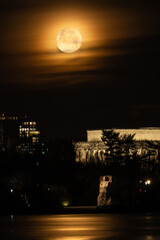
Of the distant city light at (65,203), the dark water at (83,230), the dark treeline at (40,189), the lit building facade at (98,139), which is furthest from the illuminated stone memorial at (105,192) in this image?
the lit building facade at (98,139)

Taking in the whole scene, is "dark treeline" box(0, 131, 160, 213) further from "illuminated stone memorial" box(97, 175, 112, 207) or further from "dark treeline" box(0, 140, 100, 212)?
"illuminated stone memorial" box(97, 175, 112, 207)

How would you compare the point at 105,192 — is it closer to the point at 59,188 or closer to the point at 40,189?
the point at 40,189

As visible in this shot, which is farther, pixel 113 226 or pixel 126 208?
pixel 126 208

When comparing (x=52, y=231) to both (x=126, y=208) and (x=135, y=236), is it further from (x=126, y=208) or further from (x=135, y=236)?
(x=126, y=208)

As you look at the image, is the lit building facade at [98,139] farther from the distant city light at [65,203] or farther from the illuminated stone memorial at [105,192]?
the illuminated stone memorial at [105,192]

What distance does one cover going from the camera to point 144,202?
148 ft

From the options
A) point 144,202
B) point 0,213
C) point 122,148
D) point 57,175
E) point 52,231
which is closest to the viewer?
point 52,231

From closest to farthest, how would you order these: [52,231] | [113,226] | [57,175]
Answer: [52,231] < [113,226] < [57,175]

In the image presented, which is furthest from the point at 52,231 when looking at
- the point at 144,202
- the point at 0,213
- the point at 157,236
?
the point at 144,202

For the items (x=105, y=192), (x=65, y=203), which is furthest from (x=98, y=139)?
(x=105, y=192)

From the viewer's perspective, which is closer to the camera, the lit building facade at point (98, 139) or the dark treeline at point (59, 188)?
the dark treeline at point (59, 188)

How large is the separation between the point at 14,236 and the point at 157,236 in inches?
194

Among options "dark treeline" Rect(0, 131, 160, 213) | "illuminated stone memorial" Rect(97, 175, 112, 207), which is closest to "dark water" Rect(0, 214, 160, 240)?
"dark treeline" Rect(0, 131, 160, 213)

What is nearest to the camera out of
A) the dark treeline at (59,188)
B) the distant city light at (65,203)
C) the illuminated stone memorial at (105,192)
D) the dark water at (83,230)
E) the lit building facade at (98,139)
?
the dark water at (83,230)
